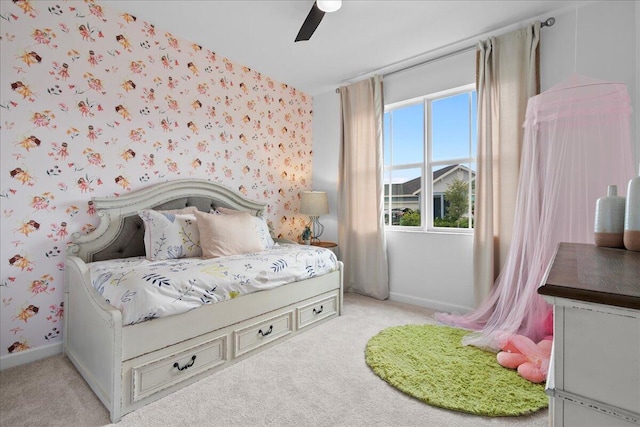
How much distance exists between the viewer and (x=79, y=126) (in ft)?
7.69

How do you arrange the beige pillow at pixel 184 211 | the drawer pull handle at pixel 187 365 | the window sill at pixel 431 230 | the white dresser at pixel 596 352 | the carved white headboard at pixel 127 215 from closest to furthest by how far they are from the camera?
the white dresser at pixel 596 352
the drawer pull handle at pixel 187 365
the carved white headboard at pixel 127 215
the beige pillow at pixel 184 211
the window sill at pixel 431 230

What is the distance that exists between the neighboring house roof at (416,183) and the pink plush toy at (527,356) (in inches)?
65.0

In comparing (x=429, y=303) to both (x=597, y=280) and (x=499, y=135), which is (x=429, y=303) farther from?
(x=597, y=280)

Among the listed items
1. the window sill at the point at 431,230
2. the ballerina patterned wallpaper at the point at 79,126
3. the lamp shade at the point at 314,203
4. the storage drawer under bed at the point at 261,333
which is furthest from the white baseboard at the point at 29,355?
the window sill at the point at 431,230

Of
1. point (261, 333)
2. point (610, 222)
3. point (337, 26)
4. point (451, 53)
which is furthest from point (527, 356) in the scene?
point (337, 26)

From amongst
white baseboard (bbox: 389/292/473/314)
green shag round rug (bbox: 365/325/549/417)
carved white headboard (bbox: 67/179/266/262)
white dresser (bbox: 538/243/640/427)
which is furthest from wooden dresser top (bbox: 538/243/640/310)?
carved white headboard (bbox: 67/179/266/262)

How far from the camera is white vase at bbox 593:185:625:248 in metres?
1.33

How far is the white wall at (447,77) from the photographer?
2238 mm

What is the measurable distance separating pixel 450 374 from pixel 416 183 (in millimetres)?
2100

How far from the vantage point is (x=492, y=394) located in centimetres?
171

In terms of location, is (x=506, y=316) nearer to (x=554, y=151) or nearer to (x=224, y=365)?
(x=554, y=151)

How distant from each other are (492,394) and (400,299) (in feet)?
5.85

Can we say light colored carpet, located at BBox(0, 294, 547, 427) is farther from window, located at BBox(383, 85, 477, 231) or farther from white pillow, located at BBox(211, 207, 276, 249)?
window, located at BBox(383, 85, 477, 231)

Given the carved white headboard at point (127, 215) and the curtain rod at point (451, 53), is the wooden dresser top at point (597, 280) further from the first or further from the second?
the carved white headboard at point (127, 215)
